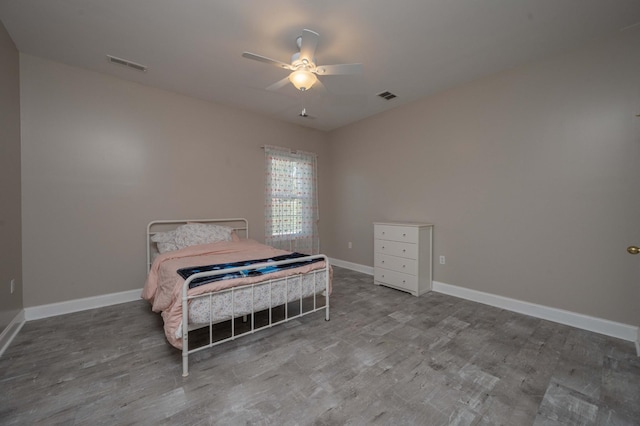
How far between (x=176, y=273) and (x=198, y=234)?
1208 mm

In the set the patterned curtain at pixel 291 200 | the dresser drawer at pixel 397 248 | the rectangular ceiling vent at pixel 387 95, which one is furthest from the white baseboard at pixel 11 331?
the rectangular ceiling vent at pixel 387 95

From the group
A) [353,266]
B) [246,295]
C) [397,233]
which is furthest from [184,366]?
[353,266]

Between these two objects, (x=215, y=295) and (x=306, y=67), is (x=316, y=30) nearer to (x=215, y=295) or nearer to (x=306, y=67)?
(x=306, y=67)

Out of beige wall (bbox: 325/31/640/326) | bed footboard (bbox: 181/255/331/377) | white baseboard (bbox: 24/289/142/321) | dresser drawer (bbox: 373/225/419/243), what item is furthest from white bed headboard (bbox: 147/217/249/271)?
beige wall (bbox: 325/31/640/326)

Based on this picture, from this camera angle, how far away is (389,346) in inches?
83.7

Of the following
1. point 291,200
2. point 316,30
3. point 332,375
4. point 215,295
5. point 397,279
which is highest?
point 316,30

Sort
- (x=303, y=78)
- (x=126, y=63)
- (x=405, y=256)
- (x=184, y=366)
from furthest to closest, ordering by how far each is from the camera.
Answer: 1. (x=405, y=256)
2. (x=126, y=63)
3. (x=303, y=78)
4. (x=184, y=366)

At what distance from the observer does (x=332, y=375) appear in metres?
1.76

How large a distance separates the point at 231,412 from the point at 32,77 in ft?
12.1

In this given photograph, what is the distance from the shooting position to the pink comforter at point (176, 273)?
69.7 inches

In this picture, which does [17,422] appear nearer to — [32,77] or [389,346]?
[389,346]

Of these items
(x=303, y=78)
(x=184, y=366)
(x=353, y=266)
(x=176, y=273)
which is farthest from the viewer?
(x=353, y=266)

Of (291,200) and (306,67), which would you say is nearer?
(306,67)

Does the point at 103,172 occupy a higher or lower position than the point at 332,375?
higher
